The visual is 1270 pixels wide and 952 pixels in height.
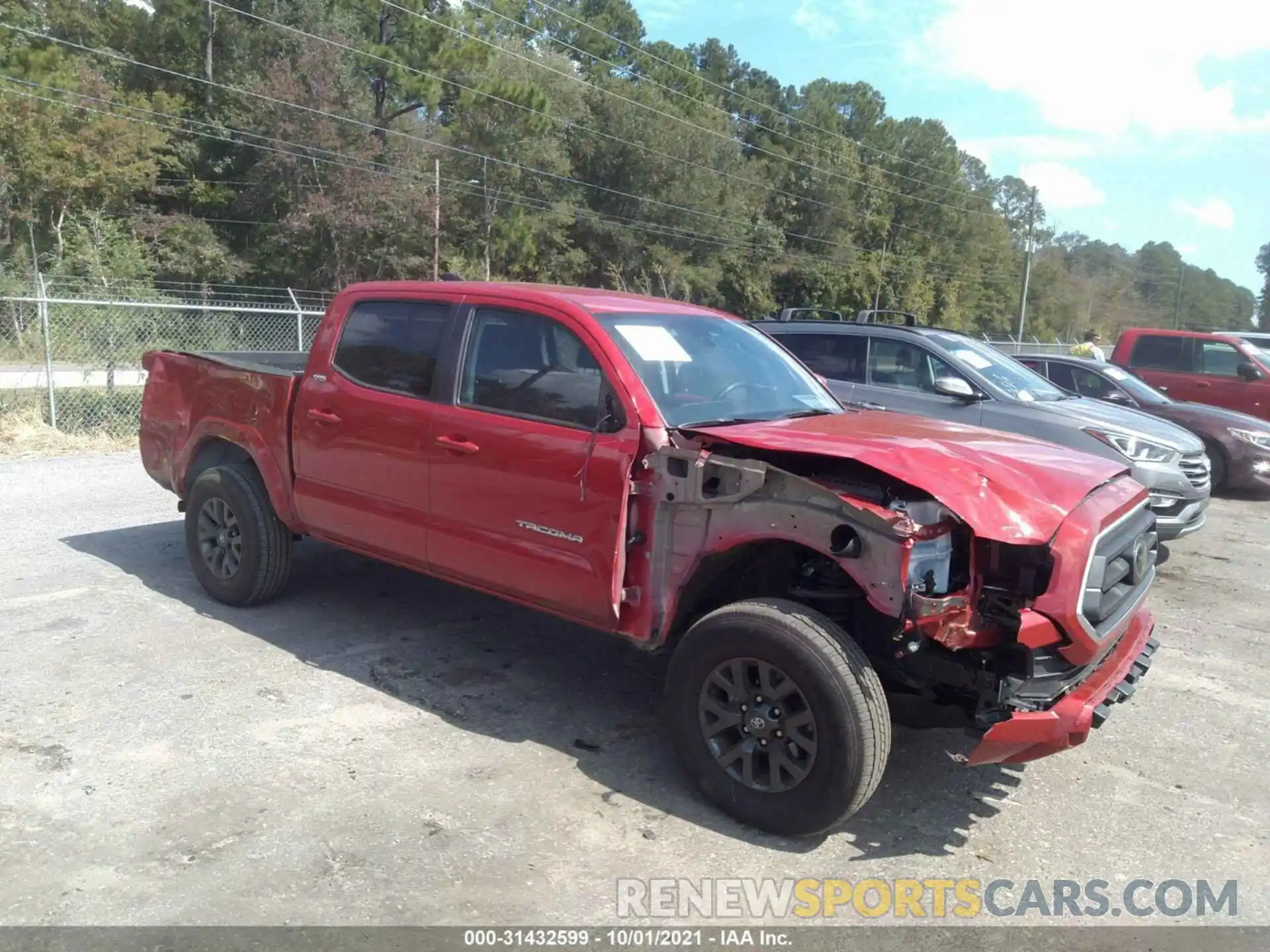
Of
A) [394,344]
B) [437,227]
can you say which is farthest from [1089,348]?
[437,227]

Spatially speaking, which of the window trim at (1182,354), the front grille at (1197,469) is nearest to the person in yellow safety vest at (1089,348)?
the window trim at (1182,354)

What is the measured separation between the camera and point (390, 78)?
41969 mm

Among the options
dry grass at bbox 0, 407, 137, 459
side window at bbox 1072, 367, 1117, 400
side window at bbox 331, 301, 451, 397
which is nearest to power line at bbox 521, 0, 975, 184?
dry grass at bbox 0, 407, 137, 459

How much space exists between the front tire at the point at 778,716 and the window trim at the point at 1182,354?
40.8 feet

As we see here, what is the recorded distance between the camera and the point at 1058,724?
11.0 ft

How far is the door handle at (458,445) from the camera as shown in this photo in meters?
4.48

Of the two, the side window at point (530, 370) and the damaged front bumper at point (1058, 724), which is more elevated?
the side window at point (530, 370)

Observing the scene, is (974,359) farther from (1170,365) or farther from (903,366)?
(1170,365)

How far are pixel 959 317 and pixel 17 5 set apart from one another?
59049mm

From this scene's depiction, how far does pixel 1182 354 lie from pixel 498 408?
12.6m

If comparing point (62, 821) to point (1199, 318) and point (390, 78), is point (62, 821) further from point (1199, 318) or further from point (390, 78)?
point (1199, 318)

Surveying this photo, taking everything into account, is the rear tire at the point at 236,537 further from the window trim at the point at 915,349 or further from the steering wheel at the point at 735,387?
the window trim at the point at 915,349

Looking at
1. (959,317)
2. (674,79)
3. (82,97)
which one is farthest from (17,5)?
(959,317)

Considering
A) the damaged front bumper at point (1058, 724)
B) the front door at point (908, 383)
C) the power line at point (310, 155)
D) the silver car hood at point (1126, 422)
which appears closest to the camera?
the damaged front bumper at point (1058, 724)
